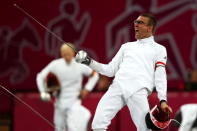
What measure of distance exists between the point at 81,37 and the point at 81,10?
415 mm

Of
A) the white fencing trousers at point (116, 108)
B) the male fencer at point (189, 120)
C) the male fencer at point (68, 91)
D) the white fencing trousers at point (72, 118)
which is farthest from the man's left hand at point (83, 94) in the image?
the white fencing trousers at point (116, 108)

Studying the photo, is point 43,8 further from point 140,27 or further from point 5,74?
point 140,27

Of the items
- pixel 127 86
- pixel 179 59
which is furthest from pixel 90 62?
pixel 179 59

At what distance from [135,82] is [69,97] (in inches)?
110

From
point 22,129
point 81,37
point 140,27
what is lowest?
point 22,129

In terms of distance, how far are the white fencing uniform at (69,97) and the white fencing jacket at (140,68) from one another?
2490mm

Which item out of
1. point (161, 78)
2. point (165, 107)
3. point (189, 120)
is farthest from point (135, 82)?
point (189, 120)

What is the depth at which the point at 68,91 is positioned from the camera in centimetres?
817

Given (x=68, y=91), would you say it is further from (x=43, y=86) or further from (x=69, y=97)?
(x=43, y=86)

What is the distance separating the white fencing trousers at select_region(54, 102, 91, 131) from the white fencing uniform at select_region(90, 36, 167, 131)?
97.3 inches

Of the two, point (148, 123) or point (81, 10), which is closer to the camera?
point (148, 123)

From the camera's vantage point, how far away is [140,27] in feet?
18.2

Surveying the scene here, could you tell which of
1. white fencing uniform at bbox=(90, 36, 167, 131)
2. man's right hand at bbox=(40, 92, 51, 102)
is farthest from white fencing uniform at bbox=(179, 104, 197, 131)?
man's right hand at bbox=(40, 92, 51, 102)

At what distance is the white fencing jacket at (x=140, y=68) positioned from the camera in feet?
17.9
